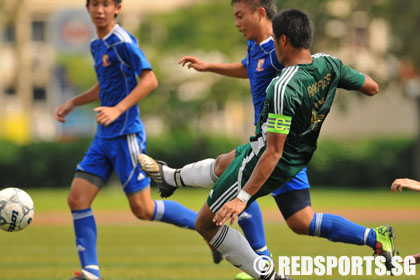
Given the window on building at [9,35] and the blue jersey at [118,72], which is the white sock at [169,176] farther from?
the window on building at [9,35]

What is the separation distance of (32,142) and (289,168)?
26.9 metres

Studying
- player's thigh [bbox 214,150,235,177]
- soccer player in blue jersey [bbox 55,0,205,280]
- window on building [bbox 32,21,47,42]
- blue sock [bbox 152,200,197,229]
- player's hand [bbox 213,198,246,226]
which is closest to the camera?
player's hand [bbox 213,198,246,226]

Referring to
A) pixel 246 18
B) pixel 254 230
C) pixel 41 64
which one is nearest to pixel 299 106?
pixel 246 18

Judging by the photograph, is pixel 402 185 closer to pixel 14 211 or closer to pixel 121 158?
pixel 121 158

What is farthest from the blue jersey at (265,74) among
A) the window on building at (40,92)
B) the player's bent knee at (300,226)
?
the window on building at (40,92)

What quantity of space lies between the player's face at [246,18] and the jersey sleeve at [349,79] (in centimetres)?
99

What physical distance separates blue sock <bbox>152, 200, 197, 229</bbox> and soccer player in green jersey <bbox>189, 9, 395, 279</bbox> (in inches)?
74.9

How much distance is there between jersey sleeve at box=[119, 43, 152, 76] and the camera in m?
8.16

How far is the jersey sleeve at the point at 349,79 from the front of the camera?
667 centimetres

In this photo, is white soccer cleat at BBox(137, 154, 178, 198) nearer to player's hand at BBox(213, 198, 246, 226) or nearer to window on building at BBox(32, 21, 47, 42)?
player's hand at BBox(213, 198, 246, 226)

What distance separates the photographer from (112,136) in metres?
8.31

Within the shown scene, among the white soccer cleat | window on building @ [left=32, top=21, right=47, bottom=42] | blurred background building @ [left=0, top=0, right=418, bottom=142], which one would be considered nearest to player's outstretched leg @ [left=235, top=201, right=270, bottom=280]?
the white soccer cleat

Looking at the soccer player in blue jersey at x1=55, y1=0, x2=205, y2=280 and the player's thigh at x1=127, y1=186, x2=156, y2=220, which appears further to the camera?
the player's thigh at x1=127, y1=186, x2=156, y2=220

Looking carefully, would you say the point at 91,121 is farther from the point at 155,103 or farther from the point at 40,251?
the point at 40,251
